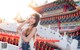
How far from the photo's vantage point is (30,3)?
2.96 m

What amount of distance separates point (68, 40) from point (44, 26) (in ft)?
1.22

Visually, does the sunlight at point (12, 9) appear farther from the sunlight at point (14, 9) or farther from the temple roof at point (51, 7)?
the temple roof at point (51, 7)

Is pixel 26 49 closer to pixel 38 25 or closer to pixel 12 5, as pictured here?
pixel 38 25

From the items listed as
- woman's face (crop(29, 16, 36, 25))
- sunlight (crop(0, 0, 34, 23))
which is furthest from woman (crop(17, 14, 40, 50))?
sunlight (crop(0, 0, 34, 23))

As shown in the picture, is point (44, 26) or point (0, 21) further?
point (0, 21)

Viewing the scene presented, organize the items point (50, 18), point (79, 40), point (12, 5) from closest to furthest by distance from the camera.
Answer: point (79, 40)
point (50, 18)
point (12, 5)

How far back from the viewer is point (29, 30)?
9.56 feet

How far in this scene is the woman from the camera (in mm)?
2879

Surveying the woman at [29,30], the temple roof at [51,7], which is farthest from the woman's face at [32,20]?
the temple roof at [51,7]

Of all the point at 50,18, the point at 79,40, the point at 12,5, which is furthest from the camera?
the point at 12,5

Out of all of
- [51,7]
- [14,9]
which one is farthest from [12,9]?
[51,7]

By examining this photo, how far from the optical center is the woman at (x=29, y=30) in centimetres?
288

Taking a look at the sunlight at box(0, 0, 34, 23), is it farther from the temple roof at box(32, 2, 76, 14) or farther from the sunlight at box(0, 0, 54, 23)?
the temple roof at box(32, 2, 76, 14)

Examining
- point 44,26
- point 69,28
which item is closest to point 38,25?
point 44,26
